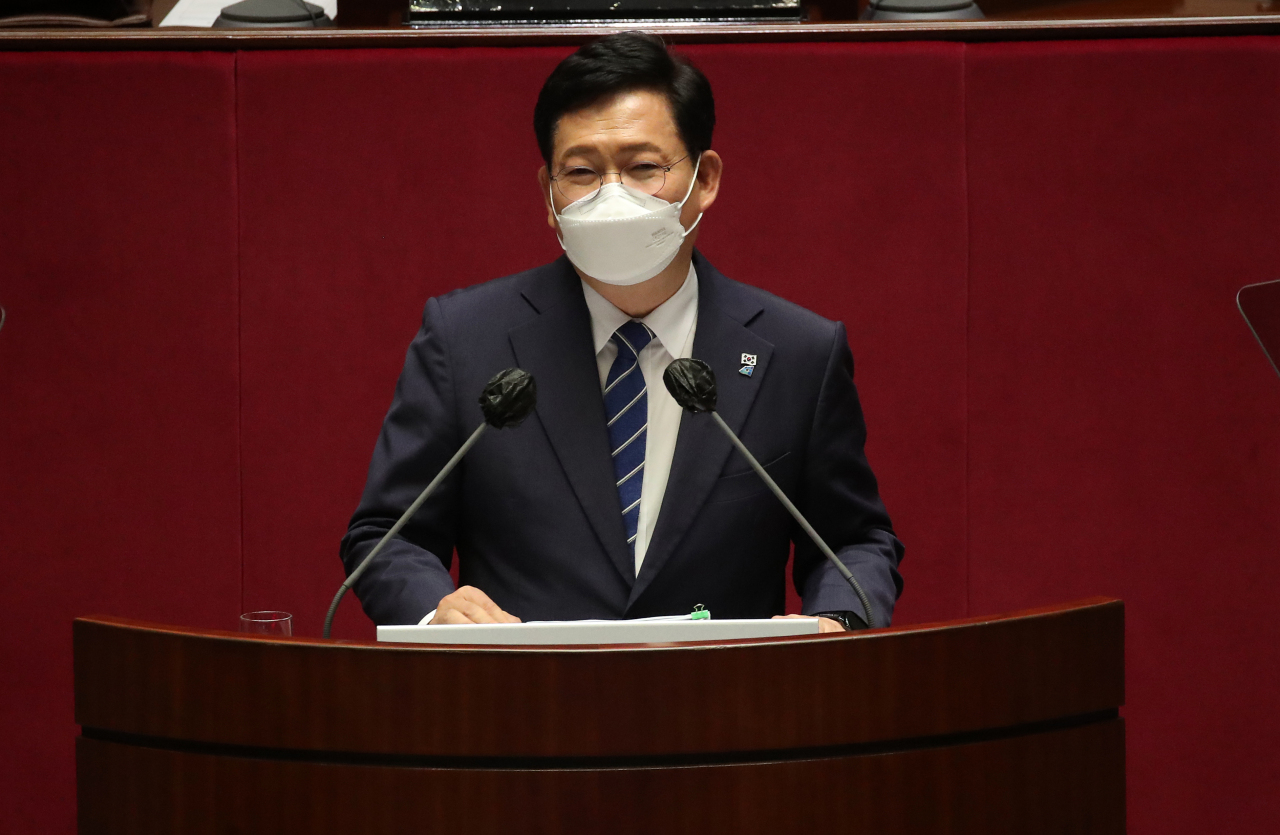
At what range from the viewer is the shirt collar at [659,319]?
5.72 ft

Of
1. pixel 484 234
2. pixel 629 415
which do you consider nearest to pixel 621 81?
pixel 629 415

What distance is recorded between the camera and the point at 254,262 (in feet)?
7.49

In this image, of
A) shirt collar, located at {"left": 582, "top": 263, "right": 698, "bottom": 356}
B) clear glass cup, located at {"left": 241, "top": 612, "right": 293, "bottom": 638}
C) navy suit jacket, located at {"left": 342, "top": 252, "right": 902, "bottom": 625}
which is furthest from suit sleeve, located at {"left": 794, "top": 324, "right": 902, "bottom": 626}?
clear glass cup, located at {"left": 241, "top": 612, "right": 293, "bottom": 638}

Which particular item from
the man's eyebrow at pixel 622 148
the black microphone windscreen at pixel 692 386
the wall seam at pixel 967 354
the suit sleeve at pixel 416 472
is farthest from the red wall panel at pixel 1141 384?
the black microphone windscreen at pixel 692 386

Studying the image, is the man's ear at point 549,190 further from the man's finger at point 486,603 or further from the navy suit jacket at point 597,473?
the man's finger at point 486,603

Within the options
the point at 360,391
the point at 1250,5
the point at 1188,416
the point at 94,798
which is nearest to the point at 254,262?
the point at 360,391

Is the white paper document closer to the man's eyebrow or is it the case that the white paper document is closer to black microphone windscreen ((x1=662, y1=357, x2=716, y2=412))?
black microphone windscreen ((x1=662, y1=357, x2=716, y2=412))

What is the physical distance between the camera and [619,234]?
1614 millimetres

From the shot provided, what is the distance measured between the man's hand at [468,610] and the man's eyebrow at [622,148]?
587mm

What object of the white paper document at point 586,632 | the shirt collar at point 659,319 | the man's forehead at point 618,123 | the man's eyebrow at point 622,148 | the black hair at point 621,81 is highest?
the black hair at point 621,81

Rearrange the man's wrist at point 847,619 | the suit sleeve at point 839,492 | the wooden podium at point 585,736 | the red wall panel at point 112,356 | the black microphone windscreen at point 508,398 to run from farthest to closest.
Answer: the red wall panel at point 112,356
the suit sleeve at point 839,492
the man's wrist at point 847,619
the black microphone windscreen at point 508,398
the wooden podium at point 585,736

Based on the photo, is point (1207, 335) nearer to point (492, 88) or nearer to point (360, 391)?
point (492, 88)

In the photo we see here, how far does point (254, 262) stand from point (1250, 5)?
182 cm

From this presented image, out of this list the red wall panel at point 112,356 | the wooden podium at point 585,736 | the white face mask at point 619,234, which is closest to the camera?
the wooden podium at point 585,736
